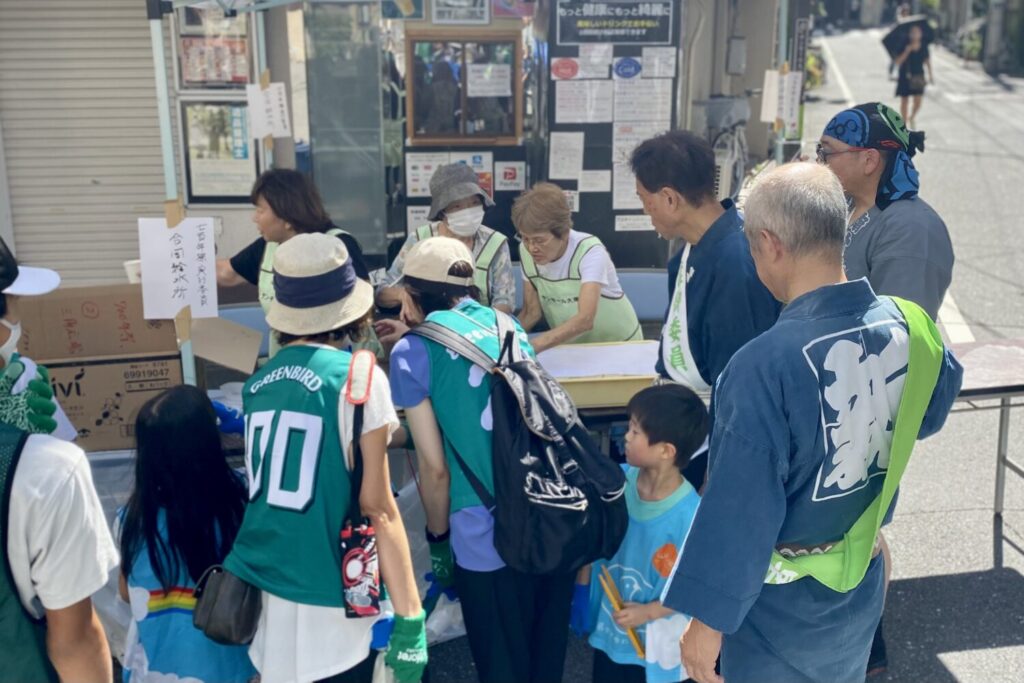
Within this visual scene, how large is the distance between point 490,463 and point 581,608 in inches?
31.4

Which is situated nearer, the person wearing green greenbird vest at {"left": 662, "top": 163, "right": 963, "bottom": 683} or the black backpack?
the person wearing green greenbird vest at {"left": 662, "top": 163, "right": 963, "bottom": 683}

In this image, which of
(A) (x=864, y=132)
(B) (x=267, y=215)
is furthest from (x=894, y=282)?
(B) (x=267, y=215)

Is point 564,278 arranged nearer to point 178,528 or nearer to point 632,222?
point 632,222

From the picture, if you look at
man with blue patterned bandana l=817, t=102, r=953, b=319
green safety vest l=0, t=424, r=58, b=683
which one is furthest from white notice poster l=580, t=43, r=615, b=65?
green safety vest l=0, t=424, r=58, b=683

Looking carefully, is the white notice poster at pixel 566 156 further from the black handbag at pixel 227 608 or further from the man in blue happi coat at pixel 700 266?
the black handbag at pixel 227 608

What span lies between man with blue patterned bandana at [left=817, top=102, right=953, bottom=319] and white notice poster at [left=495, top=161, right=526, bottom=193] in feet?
10.7

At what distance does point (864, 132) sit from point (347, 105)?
4778 mm

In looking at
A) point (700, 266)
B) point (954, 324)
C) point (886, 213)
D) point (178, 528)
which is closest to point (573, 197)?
point (886, 213)

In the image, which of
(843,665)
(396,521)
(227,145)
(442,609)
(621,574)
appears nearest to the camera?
(843,665)

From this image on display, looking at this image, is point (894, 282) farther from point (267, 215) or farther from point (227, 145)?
point (227, 145)

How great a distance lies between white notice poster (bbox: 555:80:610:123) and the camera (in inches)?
258

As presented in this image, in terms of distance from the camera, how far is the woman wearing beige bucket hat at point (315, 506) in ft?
8.73

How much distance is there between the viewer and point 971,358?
4.81m

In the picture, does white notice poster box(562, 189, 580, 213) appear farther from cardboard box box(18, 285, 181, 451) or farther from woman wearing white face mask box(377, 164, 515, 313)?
cardboard box box(18, 285, 181, 451)
